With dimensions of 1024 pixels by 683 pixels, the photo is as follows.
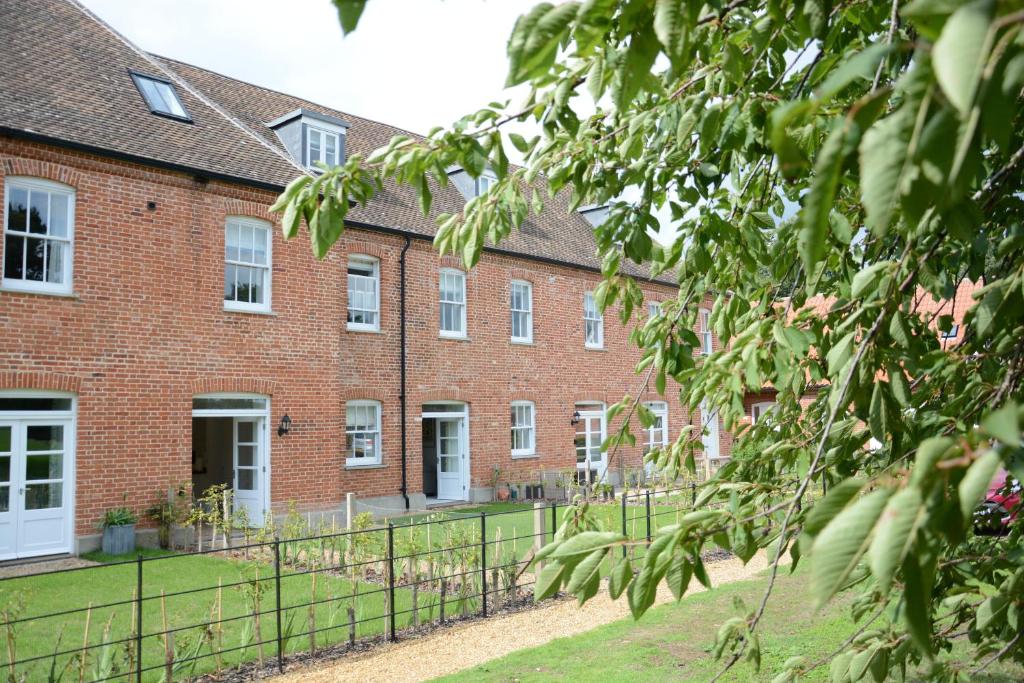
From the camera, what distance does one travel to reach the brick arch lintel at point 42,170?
454 inches

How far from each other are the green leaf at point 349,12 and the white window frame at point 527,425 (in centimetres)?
1882

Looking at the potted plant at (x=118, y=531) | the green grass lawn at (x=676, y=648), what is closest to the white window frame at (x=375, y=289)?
the potted plant at (x=118, y=531)

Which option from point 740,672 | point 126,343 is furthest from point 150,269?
point 740,672

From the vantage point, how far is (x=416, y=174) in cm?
256

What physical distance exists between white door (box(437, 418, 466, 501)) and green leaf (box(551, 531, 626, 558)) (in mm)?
17237

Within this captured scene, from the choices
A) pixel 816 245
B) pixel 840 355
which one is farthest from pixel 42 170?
pixel 816 245

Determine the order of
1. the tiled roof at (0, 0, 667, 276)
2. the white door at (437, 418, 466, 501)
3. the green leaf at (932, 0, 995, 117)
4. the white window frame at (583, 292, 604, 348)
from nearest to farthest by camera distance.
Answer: the green leaf at (932, 0, 995, 117) → the tiled roof at (0, 0, 667, 276) → the white door at (437, 418, 466, 501) → the white window frame at (583, 292, 604, 348)

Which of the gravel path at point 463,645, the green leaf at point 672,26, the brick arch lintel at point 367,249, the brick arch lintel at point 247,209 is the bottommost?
the gravel path at point 463,645

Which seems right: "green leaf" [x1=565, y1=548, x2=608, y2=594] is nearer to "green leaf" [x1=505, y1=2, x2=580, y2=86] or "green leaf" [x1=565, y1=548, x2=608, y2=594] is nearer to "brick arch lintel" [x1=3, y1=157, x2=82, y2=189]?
"green leaf" [x1=505, y1=2, x2=580, y2=86]

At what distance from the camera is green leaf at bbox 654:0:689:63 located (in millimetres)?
1432

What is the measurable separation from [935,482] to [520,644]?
6.66m

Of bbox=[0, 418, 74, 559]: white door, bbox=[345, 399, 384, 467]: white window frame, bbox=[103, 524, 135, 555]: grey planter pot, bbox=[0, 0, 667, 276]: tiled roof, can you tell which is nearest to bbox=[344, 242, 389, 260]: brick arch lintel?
bbox=[0, 0, 667, 276]: tiled roof

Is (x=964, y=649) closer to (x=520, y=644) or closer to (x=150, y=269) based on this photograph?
(x=520, y=644)

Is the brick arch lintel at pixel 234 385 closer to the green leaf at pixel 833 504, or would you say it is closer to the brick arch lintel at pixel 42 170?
the brick arch lintel at pixel 42 170
